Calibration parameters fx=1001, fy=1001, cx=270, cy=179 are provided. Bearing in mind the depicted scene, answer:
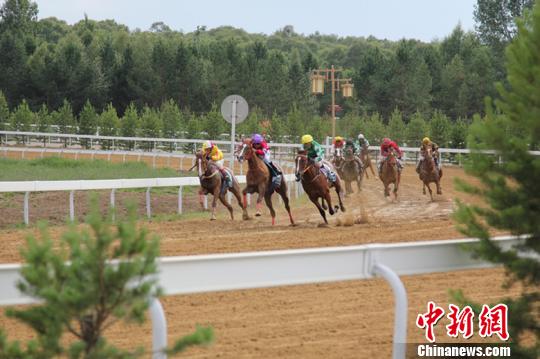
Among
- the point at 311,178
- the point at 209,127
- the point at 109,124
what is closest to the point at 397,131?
the point at 209,127

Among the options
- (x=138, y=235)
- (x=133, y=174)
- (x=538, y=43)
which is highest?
(x=538, y=43)

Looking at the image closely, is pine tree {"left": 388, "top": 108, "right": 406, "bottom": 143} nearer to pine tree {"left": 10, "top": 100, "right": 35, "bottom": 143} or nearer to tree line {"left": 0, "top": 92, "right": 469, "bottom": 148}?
tree line {"left": 0, "top": 92, "right": 469, "bottom": 148}

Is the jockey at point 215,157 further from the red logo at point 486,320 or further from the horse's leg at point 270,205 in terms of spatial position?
the red logo at point 486,320

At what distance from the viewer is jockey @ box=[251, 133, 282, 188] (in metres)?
17.3

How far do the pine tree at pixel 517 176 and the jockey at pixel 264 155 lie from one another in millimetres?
11883

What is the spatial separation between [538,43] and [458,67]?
228 ft

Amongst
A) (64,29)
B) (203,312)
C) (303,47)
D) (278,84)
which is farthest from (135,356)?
(303,47)

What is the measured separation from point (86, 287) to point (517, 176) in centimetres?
254

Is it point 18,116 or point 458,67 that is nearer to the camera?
point 18,116

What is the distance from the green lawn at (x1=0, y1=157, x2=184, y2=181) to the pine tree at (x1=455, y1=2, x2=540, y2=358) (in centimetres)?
1933

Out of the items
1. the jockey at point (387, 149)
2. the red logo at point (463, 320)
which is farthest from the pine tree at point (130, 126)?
the red logo at point (463, 320)

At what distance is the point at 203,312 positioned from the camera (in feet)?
25.3

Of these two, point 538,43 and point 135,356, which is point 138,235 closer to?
point 135,356

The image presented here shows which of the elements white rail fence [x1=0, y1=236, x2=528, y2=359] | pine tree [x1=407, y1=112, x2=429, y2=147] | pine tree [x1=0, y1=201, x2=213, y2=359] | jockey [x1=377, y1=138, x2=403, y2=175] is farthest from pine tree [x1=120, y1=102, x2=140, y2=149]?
pine tree [x1=0, y1=201, x2=213, y2=359]
